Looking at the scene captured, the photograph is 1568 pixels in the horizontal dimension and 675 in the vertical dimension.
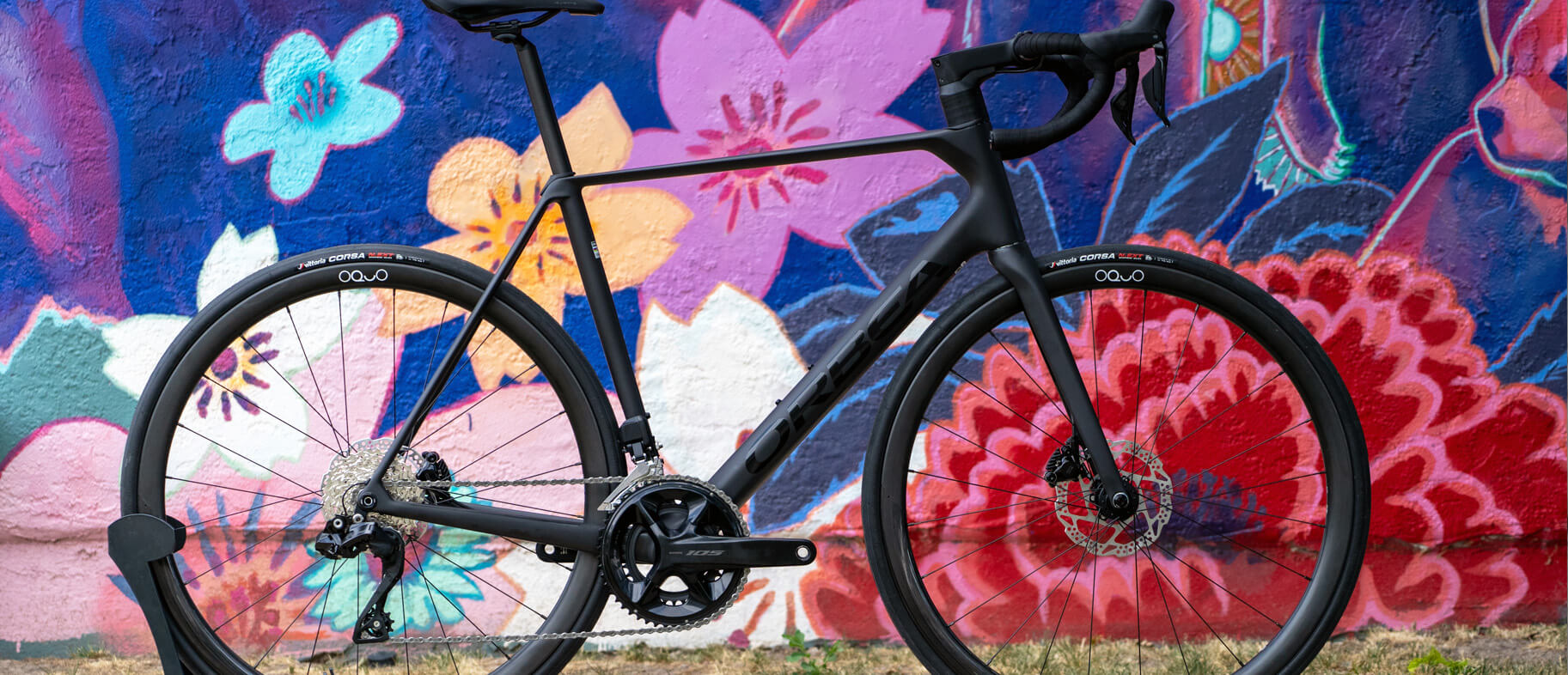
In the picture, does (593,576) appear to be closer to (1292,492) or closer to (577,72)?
(577,72)

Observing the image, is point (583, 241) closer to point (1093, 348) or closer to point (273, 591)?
point (1093, 348)

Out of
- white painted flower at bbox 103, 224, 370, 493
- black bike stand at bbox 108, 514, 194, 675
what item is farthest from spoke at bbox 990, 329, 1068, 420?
black bike stand at bbox 108, 514, 194, 675

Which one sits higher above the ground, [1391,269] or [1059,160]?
[1059,160]

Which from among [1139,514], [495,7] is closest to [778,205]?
[495,7]

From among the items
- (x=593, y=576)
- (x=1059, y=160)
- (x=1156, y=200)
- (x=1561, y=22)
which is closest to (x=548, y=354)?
(x=593, y=576)

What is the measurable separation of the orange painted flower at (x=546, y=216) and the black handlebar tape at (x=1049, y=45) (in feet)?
3.73

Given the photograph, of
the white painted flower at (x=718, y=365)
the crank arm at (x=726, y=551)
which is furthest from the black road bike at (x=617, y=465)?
the white painted flower at (x=718, y=365)

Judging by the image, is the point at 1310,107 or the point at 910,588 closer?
the point at 910,588

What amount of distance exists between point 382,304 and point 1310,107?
8.42ft

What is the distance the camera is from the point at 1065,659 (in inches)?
102

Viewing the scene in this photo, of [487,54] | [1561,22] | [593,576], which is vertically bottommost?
[593,576]

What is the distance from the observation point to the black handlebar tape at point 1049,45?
178 cm

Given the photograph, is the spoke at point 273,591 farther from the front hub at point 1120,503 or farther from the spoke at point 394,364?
the front hub at point 1120,503

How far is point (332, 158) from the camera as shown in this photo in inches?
106
